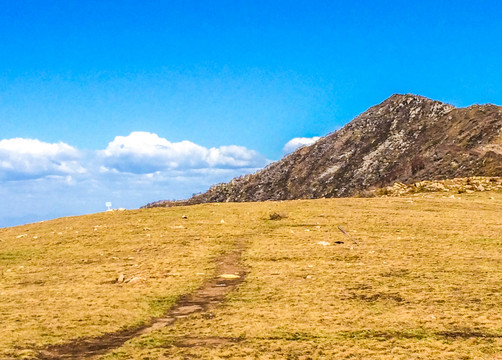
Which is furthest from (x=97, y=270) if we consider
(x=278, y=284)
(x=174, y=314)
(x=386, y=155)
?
(x=386, y=155)

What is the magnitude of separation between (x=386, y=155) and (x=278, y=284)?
69738 mm

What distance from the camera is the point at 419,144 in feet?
254

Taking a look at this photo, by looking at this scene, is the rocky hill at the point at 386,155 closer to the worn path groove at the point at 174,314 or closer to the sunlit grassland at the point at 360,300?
the sunlit grassland at the point at 360,300

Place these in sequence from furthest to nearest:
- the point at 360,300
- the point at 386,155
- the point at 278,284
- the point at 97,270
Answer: the point at 386,155 < the point at 97,270 < the point at 278,284 < the point at 360,300

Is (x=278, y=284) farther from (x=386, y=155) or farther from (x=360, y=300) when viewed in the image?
(x=386, y=155)

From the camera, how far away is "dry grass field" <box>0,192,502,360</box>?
959 centimetres

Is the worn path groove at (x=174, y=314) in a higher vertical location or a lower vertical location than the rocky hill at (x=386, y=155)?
lower

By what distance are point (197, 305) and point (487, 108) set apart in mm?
70455

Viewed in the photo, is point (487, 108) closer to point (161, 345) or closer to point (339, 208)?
point (339, 208)

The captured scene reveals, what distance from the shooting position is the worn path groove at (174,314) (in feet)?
32.2

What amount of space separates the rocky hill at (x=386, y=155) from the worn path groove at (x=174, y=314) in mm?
41399

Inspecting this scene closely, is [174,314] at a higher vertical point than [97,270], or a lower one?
lower

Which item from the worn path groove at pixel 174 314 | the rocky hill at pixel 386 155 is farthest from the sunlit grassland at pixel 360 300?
the rocky hill at pixel 386 155

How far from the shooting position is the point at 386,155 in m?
80.8
